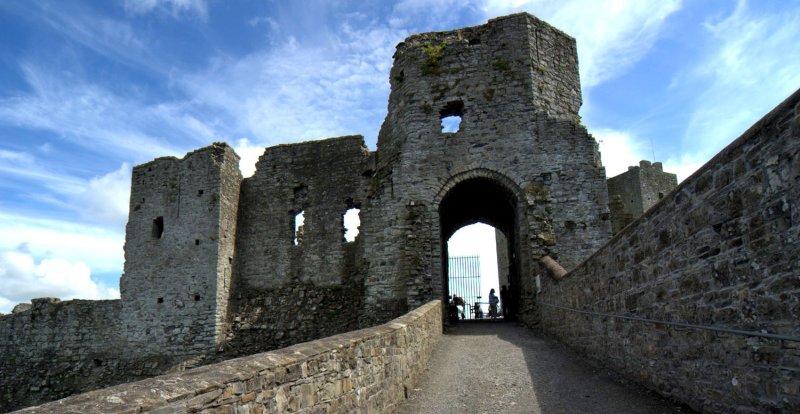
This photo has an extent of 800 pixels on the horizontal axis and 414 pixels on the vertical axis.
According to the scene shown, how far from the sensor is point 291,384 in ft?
13.8

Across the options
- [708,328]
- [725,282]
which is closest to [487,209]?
[708,328]

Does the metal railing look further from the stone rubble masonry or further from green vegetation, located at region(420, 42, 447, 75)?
the stone rubble masonry

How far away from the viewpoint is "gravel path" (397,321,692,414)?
6555mm

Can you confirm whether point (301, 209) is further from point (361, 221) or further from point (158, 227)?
point (158, 227)

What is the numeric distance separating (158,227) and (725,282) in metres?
20.3

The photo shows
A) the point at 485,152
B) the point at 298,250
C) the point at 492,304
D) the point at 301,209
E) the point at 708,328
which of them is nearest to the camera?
the point at 708,328

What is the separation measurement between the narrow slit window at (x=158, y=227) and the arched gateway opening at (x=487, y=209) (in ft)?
37.3

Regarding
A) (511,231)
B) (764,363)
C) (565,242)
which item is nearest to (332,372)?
(764,363)

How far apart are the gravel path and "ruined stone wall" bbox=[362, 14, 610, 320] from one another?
438cm

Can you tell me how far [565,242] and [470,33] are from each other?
737 centimetres

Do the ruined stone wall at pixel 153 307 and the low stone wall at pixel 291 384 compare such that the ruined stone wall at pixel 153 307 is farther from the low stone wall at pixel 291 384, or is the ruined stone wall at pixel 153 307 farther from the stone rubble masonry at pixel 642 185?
the stone rubble masonry at pixel 642 185

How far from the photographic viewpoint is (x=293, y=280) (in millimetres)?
19531

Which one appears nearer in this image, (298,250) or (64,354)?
(298,250)

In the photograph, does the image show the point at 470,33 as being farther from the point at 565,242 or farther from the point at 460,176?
the point at 565,242
